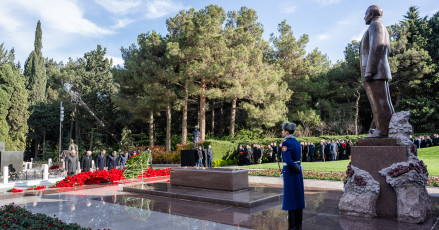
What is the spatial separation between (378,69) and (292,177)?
3192mm

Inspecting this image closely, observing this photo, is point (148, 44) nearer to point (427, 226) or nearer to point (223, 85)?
point (223, 85)

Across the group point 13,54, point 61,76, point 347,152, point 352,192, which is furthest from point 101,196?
point 13,54

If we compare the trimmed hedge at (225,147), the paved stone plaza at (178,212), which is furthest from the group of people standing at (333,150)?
the paved stone plaza at (178,212)

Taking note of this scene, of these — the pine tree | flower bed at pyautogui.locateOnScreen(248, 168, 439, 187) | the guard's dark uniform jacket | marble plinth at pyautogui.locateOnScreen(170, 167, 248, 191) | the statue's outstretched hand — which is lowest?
flower bed at pyautogui.locateOnScreen(248, 168, 439, 187)

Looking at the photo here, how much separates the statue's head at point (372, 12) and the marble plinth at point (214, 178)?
511cm

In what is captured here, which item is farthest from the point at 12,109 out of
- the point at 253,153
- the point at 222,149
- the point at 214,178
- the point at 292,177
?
the point at 292,177

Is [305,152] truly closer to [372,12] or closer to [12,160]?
[372,12]

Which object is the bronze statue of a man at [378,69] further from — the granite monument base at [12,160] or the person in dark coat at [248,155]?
the granite monument base at [12,160]

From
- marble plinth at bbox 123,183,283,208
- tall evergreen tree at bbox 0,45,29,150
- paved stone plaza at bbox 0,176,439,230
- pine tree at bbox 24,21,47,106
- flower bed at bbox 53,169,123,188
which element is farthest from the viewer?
pine tree at bbox 24,21,47,106

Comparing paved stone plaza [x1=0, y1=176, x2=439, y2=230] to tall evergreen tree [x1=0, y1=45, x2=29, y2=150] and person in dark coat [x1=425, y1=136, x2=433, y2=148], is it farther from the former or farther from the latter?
tall evergreen tree [x1=0, y1=45, x2=29, y2=150]

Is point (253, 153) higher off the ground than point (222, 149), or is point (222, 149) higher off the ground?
point (222, 149)

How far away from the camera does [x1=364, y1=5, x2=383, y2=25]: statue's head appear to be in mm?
6289

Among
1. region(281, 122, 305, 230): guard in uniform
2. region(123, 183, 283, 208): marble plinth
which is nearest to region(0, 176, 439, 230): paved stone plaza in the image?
region(123, 183, 283, 208): marble plinth

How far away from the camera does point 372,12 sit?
20.7 ft
